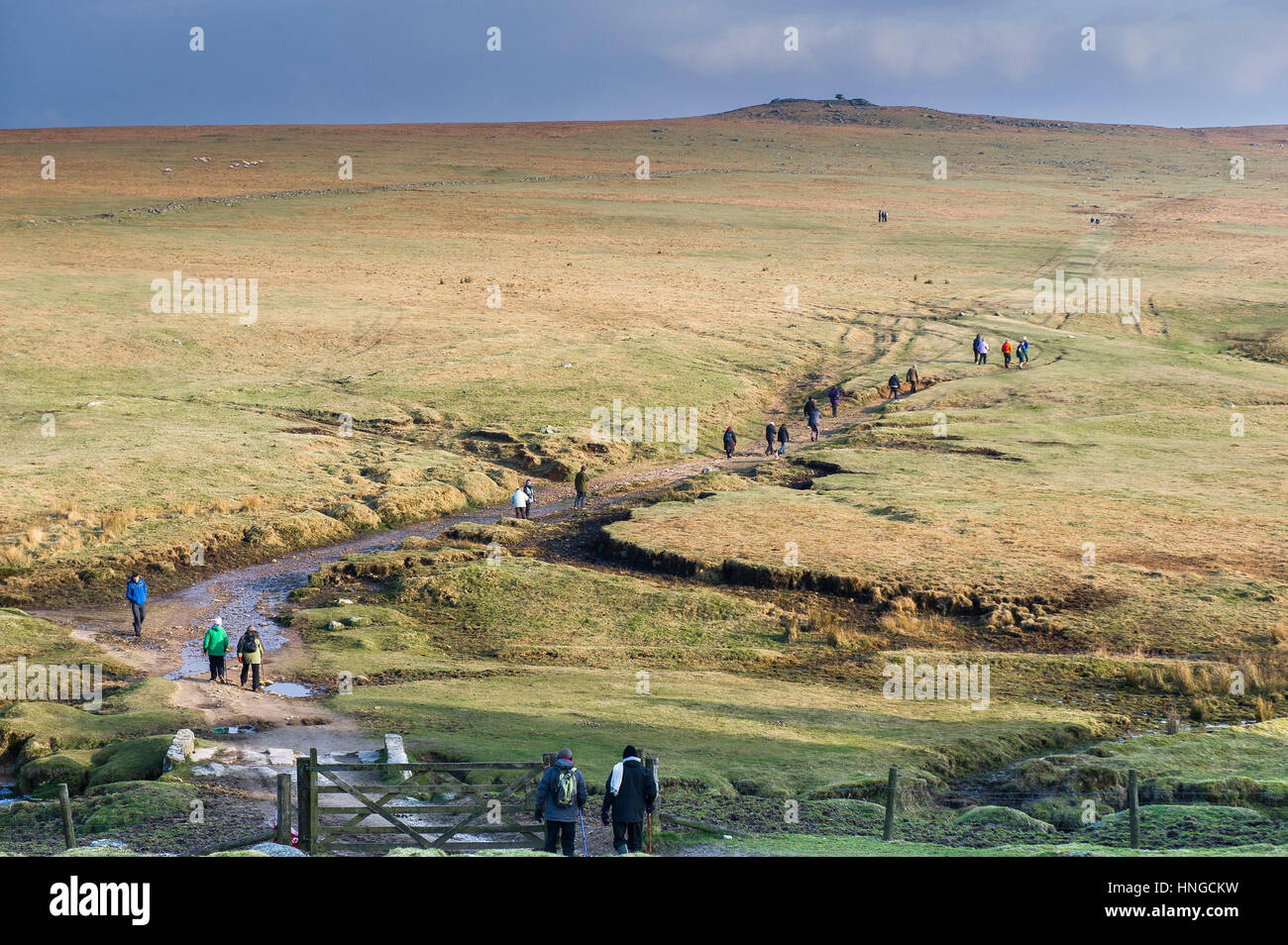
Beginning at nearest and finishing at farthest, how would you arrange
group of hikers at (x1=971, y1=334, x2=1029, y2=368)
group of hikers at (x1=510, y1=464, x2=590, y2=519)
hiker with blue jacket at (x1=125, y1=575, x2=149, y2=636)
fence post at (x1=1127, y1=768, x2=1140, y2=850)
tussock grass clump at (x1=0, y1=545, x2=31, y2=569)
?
fence post at (x1=1127, y1=768, x2=1140, y2=850) → hiker with blue jacket at (x1=125, y1=575, x2=149, y2=636) → tussock grass clump at (x1=0, y1=545, x2=31, y2=569) → group of hikers at (x1=510, y1=464, x2=590, y2=519) → group of hikers at (x1=971, y1=334, x2=1029, y2=368)

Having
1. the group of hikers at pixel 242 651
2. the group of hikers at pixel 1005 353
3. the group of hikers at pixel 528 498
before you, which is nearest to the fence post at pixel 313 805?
the group of hikers at pixel 242 651

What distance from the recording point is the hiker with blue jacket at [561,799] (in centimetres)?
1588

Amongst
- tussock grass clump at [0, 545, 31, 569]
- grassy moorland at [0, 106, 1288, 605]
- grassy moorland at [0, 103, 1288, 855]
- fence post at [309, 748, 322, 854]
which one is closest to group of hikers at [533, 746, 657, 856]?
grassy moorland at [0, 103, 1288, 855]

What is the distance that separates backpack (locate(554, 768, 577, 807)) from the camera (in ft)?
52.0

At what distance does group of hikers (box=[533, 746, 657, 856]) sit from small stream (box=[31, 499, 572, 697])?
12.9 metres

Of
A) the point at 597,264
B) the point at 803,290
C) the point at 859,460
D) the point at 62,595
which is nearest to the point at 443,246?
the point at 597,264

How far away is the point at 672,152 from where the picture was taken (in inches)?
7210

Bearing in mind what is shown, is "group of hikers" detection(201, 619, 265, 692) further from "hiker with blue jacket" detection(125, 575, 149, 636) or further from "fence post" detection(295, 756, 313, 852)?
"fence post" detection(295, 756, 313, 852)

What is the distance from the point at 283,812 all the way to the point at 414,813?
8.55 feet

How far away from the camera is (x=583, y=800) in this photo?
15.9 meters

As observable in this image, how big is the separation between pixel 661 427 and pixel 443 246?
47.4 meters

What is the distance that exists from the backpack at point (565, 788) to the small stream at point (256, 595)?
1310 centimetres

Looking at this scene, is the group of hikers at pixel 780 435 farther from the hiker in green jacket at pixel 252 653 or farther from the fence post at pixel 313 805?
the fence post at pixel 313 805

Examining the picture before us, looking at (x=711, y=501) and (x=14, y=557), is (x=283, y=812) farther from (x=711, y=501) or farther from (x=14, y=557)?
(x=711, y=501)
